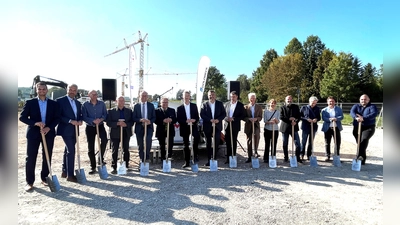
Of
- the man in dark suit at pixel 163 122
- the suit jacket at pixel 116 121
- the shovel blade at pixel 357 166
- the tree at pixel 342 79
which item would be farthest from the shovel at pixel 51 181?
the tree at pixel 342 79

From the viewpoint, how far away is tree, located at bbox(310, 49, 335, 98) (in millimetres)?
37031

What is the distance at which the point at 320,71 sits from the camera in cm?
3750

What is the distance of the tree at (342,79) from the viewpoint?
3130 centimetres

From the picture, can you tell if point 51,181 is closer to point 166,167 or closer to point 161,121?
point 166,167

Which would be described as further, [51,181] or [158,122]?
[158,122]

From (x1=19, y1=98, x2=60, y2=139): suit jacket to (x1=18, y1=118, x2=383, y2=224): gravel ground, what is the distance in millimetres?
1099

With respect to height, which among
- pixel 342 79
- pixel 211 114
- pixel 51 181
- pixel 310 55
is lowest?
pixel 51 181

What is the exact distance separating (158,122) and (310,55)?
42.9 m

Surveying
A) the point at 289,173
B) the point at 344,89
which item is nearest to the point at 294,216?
the point at 289,173

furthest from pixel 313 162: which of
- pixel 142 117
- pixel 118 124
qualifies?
pixel 118 124

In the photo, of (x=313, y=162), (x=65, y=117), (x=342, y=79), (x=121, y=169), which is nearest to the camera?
(x=65, y=117)

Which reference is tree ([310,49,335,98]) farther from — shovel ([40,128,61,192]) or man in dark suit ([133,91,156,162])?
shovel ([40,128,61,192])

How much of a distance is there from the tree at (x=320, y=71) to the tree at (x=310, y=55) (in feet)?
2.37

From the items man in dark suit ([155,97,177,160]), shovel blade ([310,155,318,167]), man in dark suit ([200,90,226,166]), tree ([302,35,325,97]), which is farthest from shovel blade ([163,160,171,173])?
tree ([302,35,325,97])
